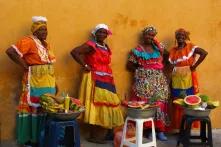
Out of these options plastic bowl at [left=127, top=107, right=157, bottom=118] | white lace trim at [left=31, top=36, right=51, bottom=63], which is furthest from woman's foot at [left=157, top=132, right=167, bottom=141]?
white lace trim at [left=31, top=36, right=51, bottom=63]

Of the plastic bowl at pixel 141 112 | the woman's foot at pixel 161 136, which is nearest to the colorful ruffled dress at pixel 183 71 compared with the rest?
the woman's foot at pixel 161 136

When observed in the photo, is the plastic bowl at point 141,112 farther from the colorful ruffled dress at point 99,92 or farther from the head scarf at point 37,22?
the head scarf at point 37,22

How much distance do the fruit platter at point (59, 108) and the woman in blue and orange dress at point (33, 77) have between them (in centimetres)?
39

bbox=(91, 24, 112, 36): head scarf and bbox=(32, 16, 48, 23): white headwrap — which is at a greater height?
bbox=(32, 16, 48, 23): white headwrap

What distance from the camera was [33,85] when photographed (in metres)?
6.18

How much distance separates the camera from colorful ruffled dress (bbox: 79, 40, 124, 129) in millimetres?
6691

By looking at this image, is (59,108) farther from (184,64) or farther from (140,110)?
(184,64)

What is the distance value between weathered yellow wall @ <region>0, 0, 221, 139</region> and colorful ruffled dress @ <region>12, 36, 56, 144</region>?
0.45 m

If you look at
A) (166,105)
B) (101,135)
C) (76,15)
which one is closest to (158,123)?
(166,105)

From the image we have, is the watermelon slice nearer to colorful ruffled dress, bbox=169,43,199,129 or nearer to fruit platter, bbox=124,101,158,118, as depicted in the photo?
fruit platter, bbox=124,101,158,118

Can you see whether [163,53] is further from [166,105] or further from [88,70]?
[88,70]

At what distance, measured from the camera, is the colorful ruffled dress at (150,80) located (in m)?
7.05

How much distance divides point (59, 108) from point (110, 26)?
1962 mm

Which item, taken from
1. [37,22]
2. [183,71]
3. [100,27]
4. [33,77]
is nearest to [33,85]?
[33,77]
